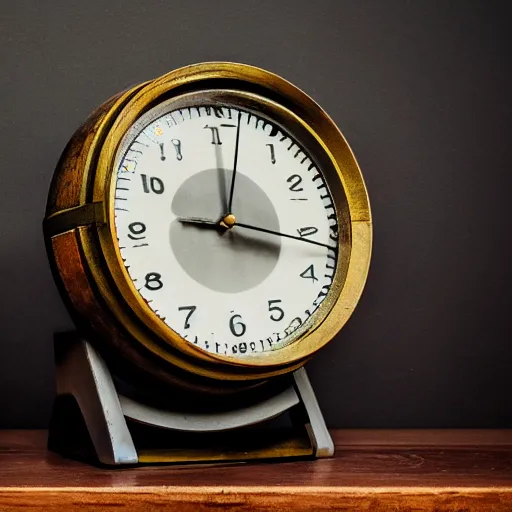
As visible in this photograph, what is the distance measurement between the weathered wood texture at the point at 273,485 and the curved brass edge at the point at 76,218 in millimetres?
281

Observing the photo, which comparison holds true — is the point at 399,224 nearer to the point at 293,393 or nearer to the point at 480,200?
the point at 480,200

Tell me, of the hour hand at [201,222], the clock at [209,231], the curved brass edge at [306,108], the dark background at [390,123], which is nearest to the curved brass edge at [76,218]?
the clock at [209,231]

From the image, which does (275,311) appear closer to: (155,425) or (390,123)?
(155,425)

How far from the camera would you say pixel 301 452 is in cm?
108

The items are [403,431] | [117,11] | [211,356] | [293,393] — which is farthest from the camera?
[117,11]

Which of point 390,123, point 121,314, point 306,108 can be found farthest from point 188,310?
point 390,123

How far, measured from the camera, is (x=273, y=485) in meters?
0.86

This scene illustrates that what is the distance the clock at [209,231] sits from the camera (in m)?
1.00

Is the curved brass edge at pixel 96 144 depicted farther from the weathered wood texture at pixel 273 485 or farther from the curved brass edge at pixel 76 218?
the weathered wood texture at pixel 273 485

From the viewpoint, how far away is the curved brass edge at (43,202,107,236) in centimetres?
100

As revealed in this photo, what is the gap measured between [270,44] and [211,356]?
2.31 feet

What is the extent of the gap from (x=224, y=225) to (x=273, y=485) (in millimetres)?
344

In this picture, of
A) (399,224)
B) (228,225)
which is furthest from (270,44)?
(228,225)

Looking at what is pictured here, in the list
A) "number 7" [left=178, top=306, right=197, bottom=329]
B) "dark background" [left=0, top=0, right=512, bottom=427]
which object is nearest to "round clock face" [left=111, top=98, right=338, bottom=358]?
"number 7" [left=178, top=306, right=197, bottom=329]
